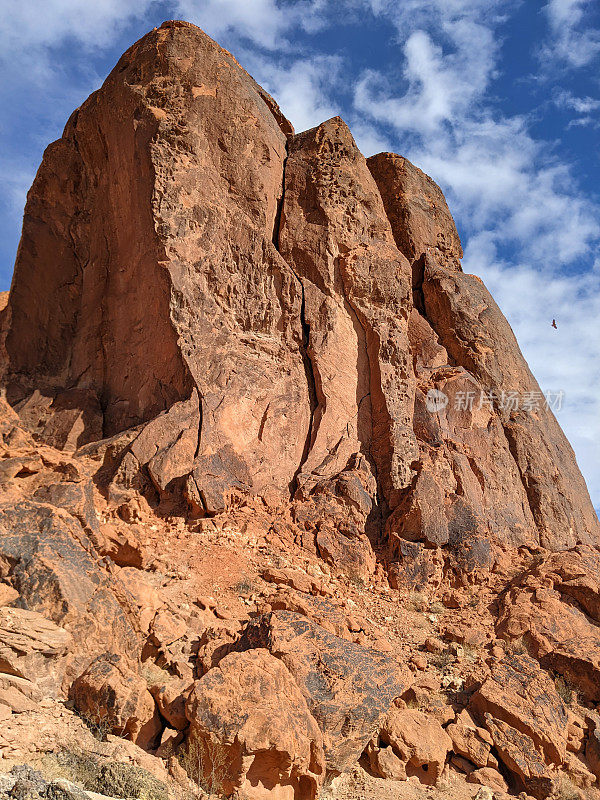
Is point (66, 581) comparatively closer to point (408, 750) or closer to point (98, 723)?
point (98, 723)

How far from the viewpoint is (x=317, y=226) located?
13.6m

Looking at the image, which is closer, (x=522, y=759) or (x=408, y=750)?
(x=408, y=750)

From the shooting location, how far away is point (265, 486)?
11023 mm

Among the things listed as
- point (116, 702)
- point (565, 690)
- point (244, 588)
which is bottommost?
point (116, 702)

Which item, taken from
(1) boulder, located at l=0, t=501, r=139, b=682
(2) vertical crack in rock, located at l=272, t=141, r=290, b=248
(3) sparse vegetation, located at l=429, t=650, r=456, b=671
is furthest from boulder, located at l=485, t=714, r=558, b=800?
(2) vertical crack in rock, located at l=272, t=141, r=290, b=248

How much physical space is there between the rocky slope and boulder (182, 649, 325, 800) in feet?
0.08

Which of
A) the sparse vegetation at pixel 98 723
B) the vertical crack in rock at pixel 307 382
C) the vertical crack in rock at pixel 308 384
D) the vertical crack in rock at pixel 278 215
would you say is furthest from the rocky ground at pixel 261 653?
the vertical crack in rock at pixel 278 215

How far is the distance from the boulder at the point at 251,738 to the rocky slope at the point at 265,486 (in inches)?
0.9

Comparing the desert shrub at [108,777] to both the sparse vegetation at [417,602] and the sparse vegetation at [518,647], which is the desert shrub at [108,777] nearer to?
the sparse vegetation at [518,647]

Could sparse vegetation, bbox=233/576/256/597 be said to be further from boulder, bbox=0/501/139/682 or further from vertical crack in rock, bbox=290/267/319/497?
vertical crack in rock, bbox=290/267/319/497

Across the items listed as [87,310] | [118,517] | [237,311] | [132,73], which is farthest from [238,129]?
[118,517]

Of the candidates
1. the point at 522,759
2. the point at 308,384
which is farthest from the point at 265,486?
the point at 522,759

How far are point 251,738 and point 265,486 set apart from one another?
5896 millimetres

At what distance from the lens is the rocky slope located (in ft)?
18.4
